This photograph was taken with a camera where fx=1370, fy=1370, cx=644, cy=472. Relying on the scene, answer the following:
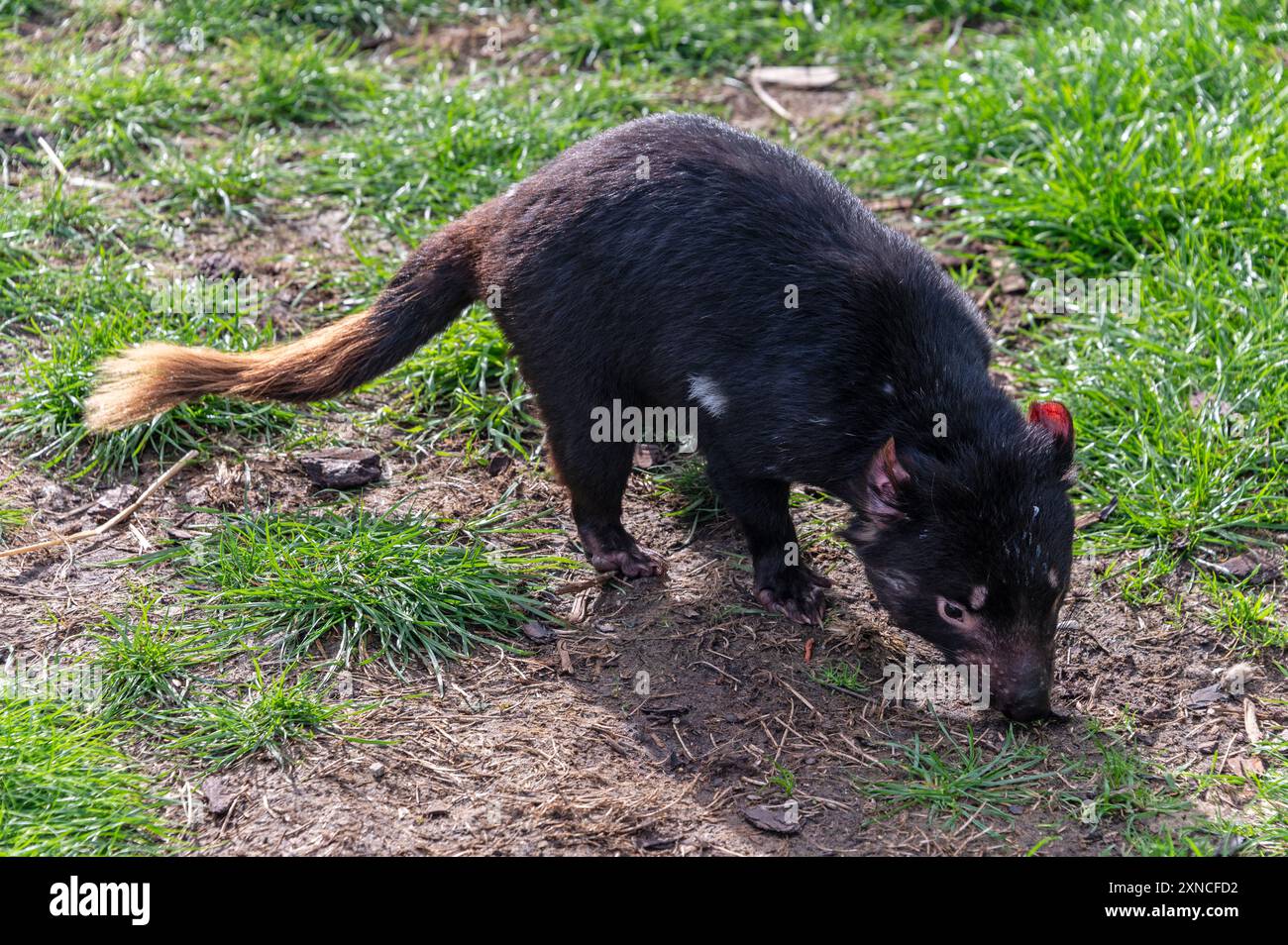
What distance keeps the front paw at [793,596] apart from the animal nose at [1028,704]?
665 mm

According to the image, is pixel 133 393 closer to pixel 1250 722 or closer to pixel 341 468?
pixel 341 468

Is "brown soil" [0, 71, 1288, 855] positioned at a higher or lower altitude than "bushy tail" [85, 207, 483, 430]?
lower

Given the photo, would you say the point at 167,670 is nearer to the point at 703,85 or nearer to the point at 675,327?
the point at 675,327

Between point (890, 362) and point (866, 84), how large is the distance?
126 inches

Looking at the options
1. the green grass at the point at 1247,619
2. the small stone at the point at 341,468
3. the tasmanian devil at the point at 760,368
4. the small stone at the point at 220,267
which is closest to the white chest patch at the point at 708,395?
the tasmanian devil at the point at 760,368

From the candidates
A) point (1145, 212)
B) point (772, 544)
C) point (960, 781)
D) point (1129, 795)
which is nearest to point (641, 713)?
point (772, 544)

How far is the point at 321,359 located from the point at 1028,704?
233 cm

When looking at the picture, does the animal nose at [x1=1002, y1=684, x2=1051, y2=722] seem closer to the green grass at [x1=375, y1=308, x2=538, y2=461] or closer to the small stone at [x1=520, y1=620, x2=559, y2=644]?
the small stone at [x1=520, y1=620, x2=559, y2=644]

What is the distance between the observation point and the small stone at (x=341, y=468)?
4.39 meters

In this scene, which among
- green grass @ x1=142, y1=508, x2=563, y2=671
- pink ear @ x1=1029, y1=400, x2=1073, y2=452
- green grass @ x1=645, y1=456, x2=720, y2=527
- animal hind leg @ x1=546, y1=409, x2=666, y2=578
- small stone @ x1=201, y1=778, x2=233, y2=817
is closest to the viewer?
small stone @ x1=201, y1=778, x2=233, y2=817

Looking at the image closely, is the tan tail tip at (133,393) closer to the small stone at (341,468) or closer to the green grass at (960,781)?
the small stone at (341,468)

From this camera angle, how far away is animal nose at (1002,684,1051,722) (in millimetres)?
3533

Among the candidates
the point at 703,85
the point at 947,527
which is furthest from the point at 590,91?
the point at 947,527

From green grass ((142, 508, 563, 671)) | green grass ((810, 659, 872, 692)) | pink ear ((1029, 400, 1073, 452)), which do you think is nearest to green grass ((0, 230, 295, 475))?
green grass ((142, 508, 563, 671))
